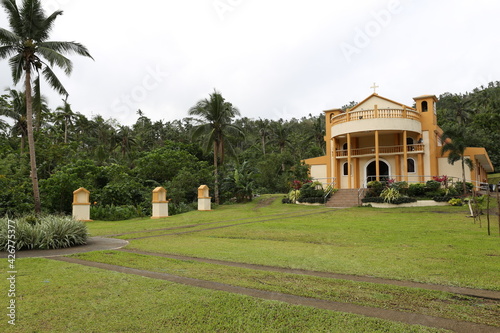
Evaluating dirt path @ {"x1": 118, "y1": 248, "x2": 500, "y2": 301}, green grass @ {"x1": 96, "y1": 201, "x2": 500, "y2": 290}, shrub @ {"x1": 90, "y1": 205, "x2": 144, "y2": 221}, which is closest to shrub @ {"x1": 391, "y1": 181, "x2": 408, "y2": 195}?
green grass @ {"x1": 96, "y1": 201, "x2": 500, "y2": 290}

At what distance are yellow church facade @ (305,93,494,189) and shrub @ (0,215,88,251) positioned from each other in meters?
18.8

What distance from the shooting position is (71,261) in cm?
657

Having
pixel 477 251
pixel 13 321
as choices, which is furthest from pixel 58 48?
pixel 477 251

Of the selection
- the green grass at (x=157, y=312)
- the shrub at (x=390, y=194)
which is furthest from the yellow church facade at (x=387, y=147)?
the green grass at (x=157, y=312)

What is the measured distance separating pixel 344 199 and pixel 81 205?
1514 cm

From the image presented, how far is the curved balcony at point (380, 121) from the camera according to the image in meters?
23.9

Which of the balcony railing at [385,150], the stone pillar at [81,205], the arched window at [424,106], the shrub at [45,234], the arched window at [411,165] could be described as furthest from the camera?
the arched window at [424,106]

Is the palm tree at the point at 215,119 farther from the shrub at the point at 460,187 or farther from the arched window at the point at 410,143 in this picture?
the shrub at the point at 460,187

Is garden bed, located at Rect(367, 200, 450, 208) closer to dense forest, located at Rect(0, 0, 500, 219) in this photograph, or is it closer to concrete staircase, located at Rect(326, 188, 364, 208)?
concrete staircase, located at Rect(326, 188, 364, 208)

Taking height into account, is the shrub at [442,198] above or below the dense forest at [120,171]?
below

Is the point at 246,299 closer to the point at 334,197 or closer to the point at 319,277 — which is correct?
the point at 319,277

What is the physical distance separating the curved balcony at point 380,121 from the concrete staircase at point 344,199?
4481 millimetres

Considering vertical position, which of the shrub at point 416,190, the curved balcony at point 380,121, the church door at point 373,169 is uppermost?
the curved balcony at point 380,121

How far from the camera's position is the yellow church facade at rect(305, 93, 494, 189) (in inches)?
955
